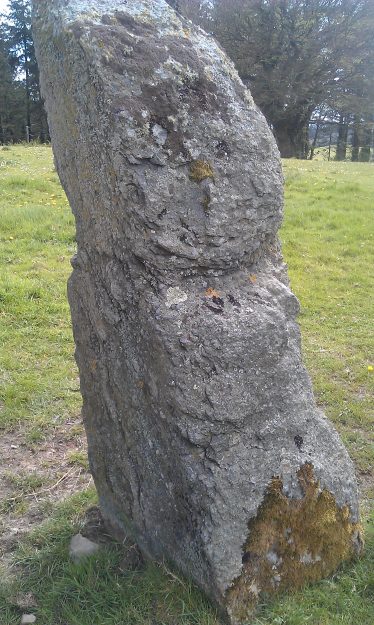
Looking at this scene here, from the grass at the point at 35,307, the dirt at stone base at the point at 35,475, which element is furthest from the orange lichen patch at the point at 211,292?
the grass at the point at 35,307

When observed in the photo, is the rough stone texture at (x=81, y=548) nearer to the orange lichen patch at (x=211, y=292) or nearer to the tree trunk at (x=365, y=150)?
the orange lichen patch at (x=211, y=292)

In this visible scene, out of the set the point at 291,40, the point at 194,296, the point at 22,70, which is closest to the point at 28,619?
the point at 194,296

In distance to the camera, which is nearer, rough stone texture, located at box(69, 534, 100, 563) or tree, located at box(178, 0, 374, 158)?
rough stone texture, located at box(69, 534, 100, 563)

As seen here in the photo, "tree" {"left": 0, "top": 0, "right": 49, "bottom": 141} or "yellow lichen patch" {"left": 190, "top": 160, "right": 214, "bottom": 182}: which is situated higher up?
"tree" {"left": 0, "top": 0, "right": 49, "bottom": 141}

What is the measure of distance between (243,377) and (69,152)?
4.65ft

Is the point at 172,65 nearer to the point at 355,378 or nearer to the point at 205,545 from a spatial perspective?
the point at 205,545

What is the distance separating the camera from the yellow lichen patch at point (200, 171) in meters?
2.99

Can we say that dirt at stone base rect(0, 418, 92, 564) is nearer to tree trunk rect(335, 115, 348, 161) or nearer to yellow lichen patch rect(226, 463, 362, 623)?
yellow lichen patch rect(226, 463, 362, 623)

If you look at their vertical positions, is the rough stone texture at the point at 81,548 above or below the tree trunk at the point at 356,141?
below

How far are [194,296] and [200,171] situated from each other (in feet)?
1.87

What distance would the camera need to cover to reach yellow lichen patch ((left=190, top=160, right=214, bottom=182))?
2990mm

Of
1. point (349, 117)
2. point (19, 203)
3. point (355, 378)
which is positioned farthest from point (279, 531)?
point (349, 117)

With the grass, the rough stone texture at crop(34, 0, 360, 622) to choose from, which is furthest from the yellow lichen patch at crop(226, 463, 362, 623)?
the grass

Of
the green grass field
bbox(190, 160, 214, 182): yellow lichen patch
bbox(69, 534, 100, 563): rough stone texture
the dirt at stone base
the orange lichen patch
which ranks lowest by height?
the dirt at stone base
